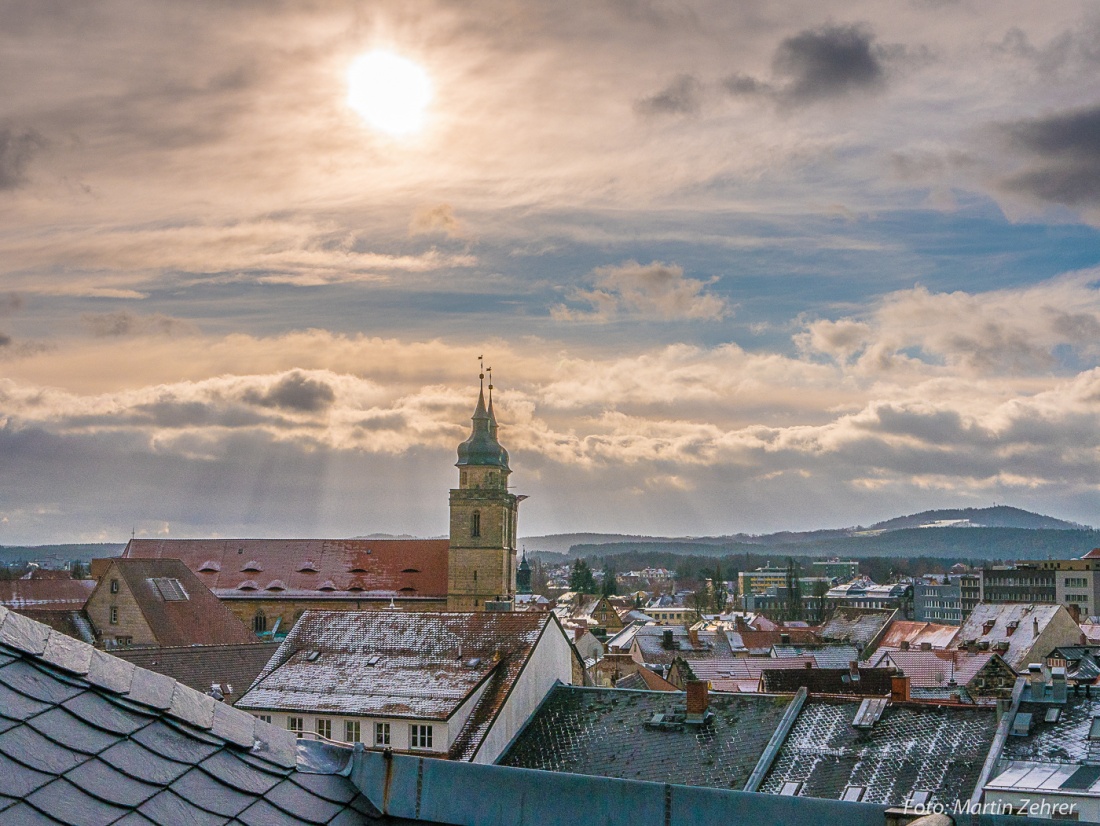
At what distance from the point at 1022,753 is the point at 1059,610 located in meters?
47.0

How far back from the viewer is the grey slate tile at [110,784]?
4184mm

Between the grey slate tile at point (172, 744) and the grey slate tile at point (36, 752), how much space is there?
0.89 ft

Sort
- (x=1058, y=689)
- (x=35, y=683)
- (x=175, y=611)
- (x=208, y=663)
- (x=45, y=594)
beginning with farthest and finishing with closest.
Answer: (x=45, y=594) → (x=175, y=611) → (x=208, y=663) → (x=1058, y=689) → (x=35, y=683)

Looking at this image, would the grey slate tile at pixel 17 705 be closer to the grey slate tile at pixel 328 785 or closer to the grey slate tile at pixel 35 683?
the grey slate tile at pixel 35 683

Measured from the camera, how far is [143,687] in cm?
473

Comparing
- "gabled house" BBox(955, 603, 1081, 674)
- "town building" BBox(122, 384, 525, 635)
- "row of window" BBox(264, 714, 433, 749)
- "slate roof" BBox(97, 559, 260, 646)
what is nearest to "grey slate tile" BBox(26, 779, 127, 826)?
"row of window" BBox(264, 714, 433, 749)

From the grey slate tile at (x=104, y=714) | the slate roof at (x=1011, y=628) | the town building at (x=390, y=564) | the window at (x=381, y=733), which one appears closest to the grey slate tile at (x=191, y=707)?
the grey slate tile at (x=104, y=714)

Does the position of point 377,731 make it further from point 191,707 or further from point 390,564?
point 390,564

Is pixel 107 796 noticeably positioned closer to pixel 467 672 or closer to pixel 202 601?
pixel 467 672

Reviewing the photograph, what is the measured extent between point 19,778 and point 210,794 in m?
0.70

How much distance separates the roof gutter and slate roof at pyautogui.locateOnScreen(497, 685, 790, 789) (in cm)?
22

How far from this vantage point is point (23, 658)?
4.60 m

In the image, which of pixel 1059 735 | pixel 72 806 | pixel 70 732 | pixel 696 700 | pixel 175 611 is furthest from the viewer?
pixel 175 611

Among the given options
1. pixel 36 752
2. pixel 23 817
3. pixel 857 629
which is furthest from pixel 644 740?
pixel 857 629
